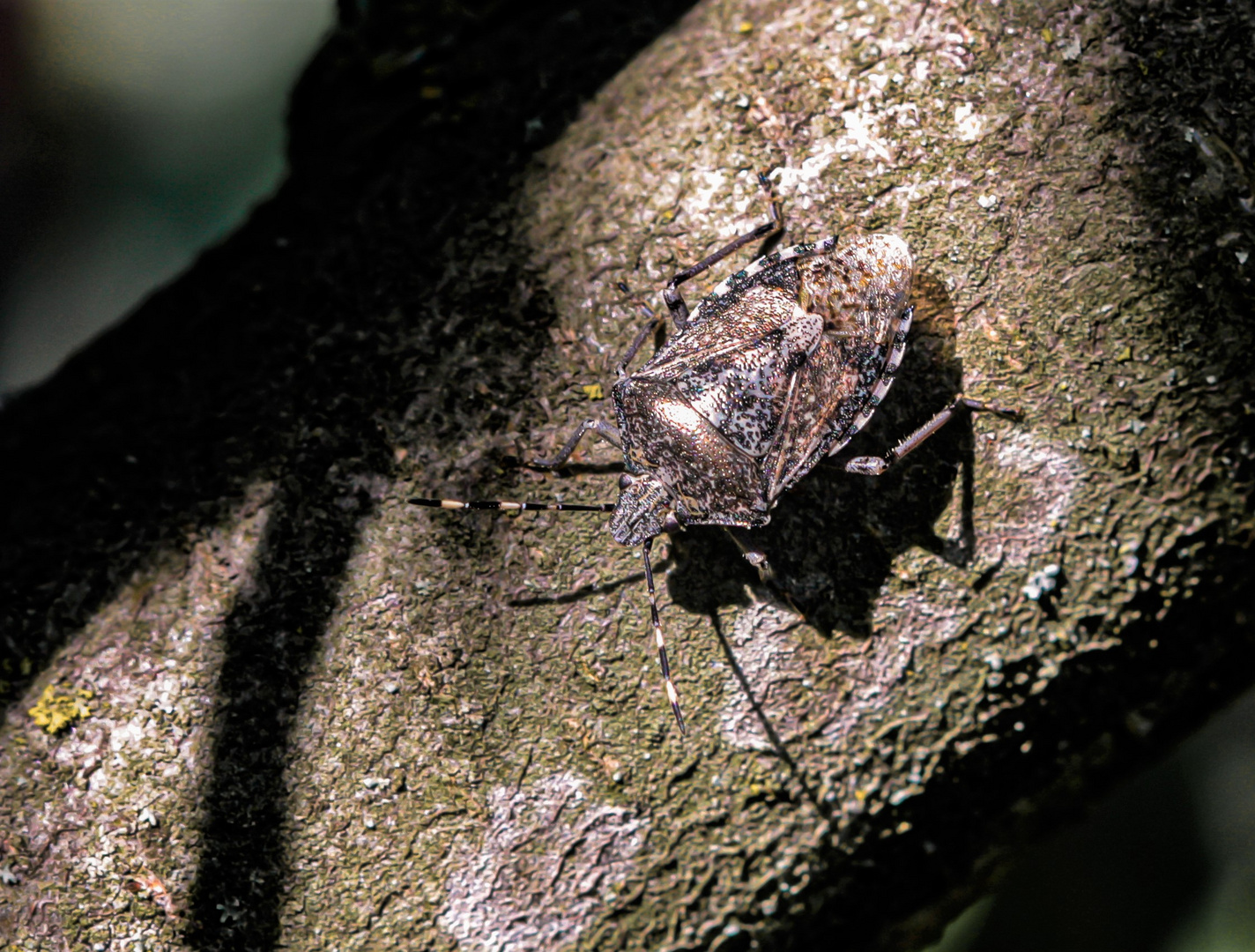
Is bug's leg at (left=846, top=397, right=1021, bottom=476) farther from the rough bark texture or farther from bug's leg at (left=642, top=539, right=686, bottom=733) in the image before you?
bug's leg at (left=642, top=539, right=686, bottom=733)

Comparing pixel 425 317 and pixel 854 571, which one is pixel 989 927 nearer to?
pixel 854 571

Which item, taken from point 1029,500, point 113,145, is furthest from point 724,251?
point 113,145

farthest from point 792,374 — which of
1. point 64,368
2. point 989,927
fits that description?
point 989,927

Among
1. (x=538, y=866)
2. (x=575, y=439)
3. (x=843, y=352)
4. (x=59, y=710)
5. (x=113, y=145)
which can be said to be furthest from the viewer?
(x=113, y=145)

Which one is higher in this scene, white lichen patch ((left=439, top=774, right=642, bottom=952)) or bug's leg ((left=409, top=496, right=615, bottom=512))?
bug's leg ((left=409, top=496, right=615, bottom=512))

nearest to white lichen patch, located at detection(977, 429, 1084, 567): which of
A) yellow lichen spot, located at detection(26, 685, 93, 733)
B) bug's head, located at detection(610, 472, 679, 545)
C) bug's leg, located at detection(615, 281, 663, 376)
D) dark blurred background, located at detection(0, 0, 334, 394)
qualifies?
bug's head, located at detection(610, 472, 679, 545)

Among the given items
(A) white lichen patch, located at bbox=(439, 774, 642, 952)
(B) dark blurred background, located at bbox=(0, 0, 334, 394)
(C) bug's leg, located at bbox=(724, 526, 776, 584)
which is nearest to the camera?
(A) white lichen patch, located at bbox=(439, 774, 642, 952)

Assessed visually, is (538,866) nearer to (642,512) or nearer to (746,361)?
(642,512)
